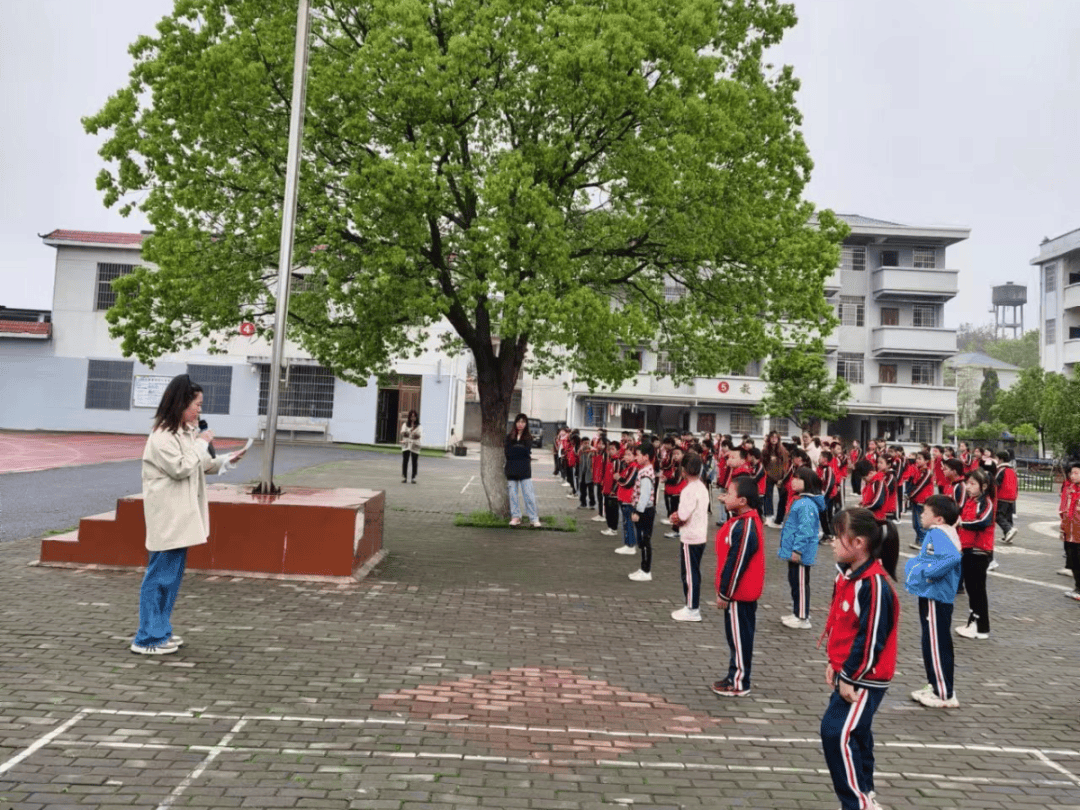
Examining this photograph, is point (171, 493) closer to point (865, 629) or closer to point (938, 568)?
point (865, 629)

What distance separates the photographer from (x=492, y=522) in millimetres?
14664

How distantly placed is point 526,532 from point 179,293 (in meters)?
6.56

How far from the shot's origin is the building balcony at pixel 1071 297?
148 ft

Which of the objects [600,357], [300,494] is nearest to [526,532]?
[600,357]

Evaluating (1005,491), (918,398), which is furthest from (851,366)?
(1005,491)

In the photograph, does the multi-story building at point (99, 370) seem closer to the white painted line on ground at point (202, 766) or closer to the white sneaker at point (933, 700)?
the white sneaker at point (933, 700)

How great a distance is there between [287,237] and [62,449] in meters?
21.5

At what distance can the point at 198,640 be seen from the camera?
6.72m

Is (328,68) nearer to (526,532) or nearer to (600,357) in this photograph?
(600,357)

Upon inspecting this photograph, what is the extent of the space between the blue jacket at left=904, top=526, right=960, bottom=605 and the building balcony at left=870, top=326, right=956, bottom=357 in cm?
3805

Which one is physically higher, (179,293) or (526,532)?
(179,293)

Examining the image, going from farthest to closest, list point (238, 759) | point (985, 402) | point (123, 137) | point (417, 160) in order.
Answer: point (985, 402)
point (123, 137)
point (417, 160)
point (238, 759)

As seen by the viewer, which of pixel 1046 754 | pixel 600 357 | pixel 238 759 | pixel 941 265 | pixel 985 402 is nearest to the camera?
pixel 238 759

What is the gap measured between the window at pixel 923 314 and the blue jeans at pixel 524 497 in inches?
1348
